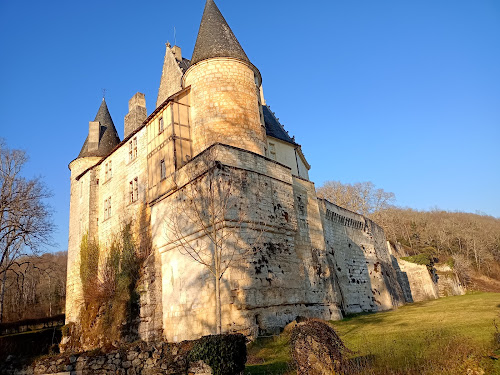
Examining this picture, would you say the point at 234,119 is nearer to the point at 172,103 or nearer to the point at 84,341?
the point at 172,103

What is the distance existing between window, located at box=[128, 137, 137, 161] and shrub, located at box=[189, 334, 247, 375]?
14110 millimetres

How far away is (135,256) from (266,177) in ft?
24.5

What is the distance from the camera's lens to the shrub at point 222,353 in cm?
674

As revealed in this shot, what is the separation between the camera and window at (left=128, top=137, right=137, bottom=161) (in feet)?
63.7

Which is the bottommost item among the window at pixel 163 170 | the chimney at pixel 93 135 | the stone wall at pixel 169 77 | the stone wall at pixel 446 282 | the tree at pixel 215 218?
the stone wall at pixel 446 282

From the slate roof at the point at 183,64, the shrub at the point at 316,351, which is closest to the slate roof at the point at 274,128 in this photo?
the slate roof at the point at 183,64

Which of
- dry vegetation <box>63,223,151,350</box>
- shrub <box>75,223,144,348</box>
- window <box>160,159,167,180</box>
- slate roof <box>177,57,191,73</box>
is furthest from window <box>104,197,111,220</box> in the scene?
slate roof <box>177,57,191,73</box>

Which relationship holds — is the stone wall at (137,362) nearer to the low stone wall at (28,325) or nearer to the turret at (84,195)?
the turret at (84,195)

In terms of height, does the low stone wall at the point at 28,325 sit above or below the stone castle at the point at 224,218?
below

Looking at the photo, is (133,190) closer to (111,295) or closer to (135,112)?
(111,295)

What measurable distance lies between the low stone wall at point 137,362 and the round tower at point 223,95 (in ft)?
28.5

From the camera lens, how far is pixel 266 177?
13.8m

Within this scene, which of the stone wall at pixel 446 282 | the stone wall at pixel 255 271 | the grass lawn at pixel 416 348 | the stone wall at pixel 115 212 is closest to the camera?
the grass lawn at pixel 416 348

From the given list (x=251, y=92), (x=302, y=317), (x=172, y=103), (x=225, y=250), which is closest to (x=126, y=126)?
(x=172, y=103)
